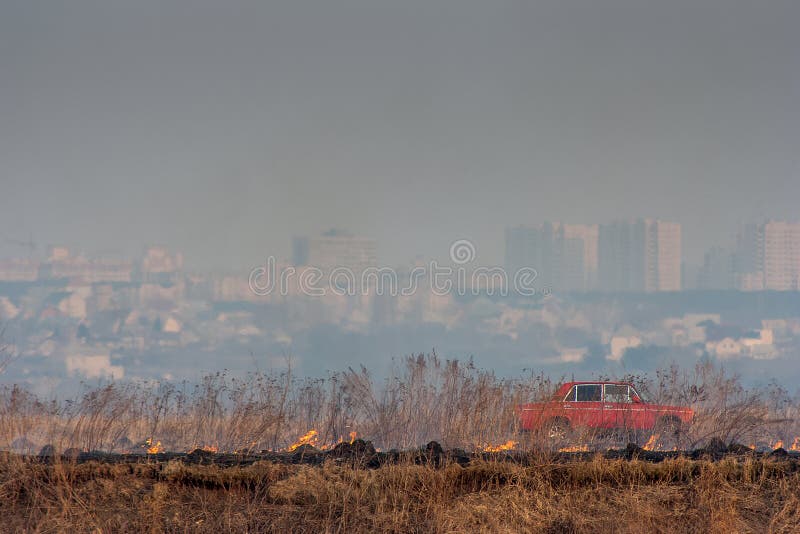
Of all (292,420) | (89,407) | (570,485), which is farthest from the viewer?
(292,420)

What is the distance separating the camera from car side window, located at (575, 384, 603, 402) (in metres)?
18.6

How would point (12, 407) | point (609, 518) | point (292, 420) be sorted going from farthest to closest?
1. point (292, 420)
2. point (12, 407)
3. point (609, 518)

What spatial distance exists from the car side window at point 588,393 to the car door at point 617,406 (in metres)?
0.15

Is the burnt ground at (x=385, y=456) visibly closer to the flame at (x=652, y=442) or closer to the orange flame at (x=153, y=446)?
the orange flame at (x=153, y=446)

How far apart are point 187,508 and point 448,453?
13.1 ft

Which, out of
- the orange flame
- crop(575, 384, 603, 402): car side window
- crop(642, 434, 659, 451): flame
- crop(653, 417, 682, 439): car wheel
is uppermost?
crop(575, 384, 603, 402): car side window

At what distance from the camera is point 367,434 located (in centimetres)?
1792

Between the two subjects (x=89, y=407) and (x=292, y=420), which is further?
(x=292, y=420)

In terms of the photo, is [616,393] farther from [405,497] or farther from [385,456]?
[405,497]

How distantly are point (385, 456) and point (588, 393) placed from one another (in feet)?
24.3

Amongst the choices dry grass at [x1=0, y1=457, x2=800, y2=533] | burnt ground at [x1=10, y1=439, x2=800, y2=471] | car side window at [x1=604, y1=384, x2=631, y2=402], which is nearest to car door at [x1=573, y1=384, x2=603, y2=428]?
car side window at [x1=604, y1=384, x2=631, y2=402]

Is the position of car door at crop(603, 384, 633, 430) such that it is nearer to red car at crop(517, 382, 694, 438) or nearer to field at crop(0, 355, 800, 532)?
red car at crop(517, 382, 694, 438)

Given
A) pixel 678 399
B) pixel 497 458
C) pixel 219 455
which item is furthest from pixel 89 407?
pixel 678 399

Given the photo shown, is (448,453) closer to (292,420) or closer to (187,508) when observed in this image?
(187,508)
